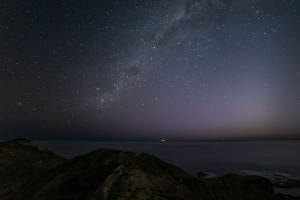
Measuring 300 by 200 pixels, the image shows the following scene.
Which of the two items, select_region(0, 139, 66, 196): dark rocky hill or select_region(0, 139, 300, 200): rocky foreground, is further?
select_region(0, 139, 66, 196): dark rocky hill

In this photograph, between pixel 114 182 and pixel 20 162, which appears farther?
pixel 20 162

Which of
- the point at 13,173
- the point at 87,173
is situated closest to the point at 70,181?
the point at 87,173

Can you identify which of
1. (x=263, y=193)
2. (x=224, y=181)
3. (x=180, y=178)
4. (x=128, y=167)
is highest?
(x=128, y=167)

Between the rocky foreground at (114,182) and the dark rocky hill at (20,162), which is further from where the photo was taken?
the dark rocky hill at (20,162)

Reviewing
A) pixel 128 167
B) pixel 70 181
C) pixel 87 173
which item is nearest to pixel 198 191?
pixel 128 167

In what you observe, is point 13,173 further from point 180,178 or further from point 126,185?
point 180,178

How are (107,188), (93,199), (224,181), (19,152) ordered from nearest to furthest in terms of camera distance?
(93,199) → (107,188) → (224,181) → (19,152)

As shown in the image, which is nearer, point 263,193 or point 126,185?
point 126,185

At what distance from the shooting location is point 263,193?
10.1 meters

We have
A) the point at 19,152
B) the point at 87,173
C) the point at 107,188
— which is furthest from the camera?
the point at 19,152

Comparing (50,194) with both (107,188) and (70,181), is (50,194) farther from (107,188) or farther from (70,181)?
(107,188)

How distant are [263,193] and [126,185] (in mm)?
8086

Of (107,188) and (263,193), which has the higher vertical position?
(107,188)

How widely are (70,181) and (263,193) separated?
9043 mm
